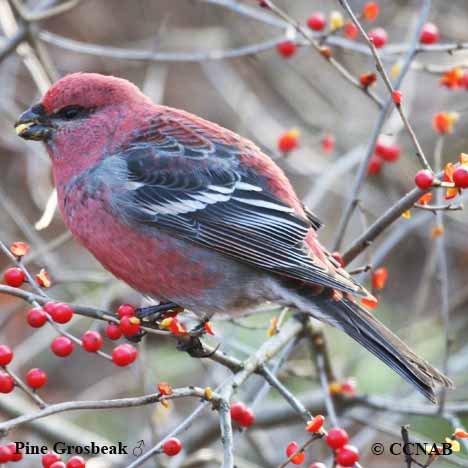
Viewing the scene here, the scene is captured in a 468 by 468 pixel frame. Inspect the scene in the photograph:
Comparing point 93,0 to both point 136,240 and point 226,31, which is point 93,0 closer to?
point 226,31

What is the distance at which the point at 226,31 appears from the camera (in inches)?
247

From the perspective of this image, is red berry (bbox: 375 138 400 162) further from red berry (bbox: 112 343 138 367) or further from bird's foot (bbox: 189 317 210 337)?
red berry (bbox: 112 343 138 367)

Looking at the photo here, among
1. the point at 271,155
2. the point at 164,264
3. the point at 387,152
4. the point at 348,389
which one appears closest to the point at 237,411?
the point at 164,264

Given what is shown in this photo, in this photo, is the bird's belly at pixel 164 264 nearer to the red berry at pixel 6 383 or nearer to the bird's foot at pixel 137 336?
the bird's foot at pixel 137 336

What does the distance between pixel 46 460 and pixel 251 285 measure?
1.29 m

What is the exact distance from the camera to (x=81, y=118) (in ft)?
12.3

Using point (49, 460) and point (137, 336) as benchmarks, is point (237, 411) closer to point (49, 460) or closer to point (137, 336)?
point (137, 336)

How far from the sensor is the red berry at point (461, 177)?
278 cm

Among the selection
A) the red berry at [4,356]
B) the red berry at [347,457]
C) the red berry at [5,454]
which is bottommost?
the red berry at [347,457]

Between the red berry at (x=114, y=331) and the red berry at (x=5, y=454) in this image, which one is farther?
the red berry at (x=114, y=331)

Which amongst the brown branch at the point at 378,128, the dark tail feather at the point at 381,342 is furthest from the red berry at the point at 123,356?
the brown branch at the point at 378,128

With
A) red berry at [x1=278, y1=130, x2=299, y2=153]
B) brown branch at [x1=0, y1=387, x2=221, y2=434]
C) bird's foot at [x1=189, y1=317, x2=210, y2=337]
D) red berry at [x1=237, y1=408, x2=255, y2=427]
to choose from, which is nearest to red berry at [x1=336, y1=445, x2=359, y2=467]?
brown branch at [x1=0, y1=387, x2=221, y2=434]

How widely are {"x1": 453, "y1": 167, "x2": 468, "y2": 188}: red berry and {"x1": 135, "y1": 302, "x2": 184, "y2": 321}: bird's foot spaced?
1382mm

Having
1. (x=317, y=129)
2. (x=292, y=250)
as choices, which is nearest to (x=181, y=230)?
(x=292, y=250)
